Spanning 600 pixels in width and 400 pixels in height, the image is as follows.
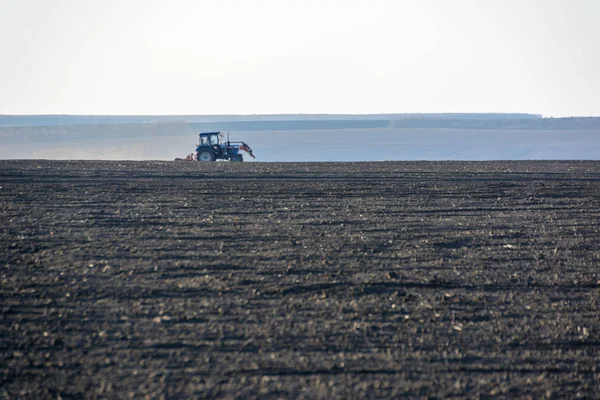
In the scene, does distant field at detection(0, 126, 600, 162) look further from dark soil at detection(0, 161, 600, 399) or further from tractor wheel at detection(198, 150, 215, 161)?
dark soil at detection(0, 161, 600, 399)

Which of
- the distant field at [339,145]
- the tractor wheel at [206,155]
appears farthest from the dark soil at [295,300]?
the distant field at [339,145]

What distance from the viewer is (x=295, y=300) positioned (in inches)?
361

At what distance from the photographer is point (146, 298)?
29.9ft

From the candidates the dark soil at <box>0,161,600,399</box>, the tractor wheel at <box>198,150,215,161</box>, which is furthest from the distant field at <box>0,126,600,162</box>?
the dark soil at <box>0,161,600,399</box>

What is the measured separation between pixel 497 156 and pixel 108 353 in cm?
8435

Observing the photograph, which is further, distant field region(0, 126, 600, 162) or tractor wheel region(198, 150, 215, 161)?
distant field region(0, 126, 600, 162)

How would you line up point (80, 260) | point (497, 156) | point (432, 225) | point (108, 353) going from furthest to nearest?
point (497, 156) < point (432, 225) < point (80, 260) < point (108, 353)

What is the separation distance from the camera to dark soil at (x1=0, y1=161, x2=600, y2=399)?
7.04m

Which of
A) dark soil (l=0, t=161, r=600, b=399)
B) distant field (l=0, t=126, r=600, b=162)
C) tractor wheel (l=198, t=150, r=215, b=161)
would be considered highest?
distant field (l=0, t=126, r=600, b=162)

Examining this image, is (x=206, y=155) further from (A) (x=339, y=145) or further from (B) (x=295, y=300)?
(A) (x=339, y=145)

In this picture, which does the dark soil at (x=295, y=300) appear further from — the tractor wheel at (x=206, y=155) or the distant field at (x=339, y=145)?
the distant field at (x=339, y=145)

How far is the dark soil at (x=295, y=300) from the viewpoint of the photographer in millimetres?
7039

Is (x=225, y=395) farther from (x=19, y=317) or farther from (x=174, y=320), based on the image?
(x=19, y=317)

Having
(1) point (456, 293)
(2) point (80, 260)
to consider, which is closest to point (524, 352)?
(1) point (456, 293)
